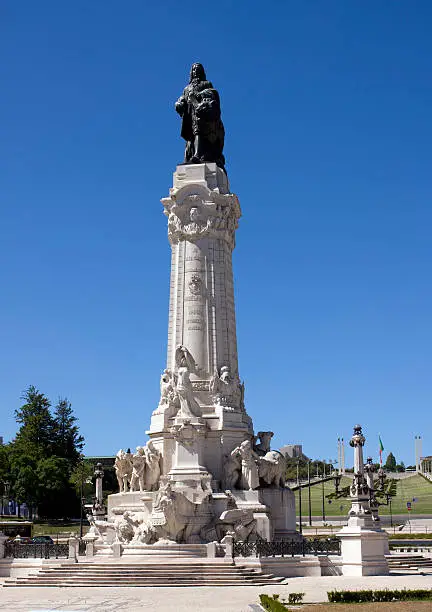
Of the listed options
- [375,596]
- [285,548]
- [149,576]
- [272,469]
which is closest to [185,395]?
[272,469]

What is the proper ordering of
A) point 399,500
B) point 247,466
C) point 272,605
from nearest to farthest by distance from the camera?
1. point 272,605
2. point 247,466
3. point 399,500

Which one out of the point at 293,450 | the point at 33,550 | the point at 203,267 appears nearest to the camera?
the point at 33,550

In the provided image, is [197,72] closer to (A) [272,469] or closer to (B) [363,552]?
(A) [272,469]

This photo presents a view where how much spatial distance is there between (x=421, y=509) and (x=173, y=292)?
7285 centimetres

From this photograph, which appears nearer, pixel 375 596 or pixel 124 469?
pixel 375 596

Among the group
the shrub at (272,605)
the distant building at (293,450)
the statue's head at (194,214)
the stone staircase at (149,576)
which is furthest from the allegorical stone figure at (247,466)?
the distant building at (293,450)

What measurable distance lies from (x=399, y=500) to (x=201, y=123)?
87176 millimetres

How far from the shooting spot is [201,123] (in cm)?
4825

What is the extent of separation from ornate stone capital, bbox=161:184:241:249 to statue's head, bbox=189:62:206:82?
8.03 metres

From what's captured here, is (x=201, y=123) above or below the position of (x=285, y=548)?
above

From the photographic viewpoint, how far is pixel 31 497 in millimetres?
80750

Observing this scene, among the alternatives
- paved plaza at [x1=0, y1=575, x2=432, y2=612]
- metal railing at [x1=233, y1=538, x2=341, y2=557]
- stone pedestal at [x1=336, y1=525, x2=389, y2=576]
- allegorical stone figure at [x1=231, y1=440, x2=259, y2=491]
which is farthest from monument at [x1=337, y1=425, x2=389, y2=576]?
allegorical stone figure at [x1=231, y1=440, x2=259, y2=491]

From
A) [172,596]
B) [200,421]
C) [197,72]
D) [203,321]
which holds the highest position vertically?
[197,72]

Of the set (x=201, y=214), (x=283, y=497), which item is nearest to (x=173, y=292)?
(x=201, y=214)
